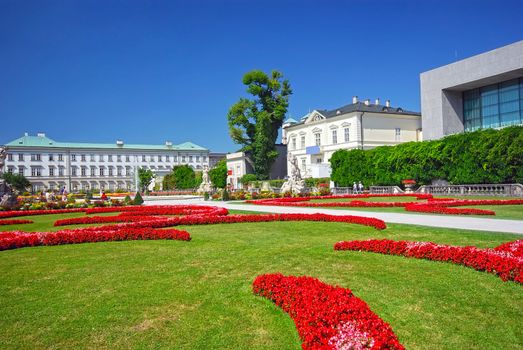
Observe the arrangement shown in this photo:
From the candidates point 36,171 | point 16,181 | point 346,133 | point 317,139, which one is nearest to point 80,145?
point 36,171

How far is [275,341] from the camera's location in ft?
12.1

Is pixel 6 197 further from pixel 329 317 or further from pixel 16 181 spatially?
pixel 16 181

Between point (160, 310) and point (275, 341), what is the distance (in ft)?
5.03

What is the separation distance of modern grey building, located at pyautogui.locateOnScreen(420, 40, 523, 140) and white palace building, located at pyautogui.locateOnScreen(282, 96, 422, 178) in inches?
335

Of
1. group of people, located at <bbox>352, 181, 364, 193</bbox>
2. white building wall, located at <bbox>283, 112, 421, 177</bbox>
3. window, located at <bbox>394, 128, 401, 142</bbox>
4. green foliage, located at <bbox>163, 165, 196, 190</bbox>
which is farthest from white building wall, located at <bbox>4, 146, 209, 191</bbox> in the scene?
group of people, located at <bbox>352, 181, 364, 193</bbox>

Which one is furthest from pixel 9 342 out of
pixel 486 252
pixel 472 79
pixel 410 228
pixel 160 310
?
pixel 472 79

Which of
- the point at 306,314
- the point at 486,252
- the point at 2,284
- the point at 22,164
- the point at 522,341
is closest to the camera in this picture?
the point at 522,341

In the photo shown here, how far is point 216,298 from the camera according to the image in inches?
A: 193

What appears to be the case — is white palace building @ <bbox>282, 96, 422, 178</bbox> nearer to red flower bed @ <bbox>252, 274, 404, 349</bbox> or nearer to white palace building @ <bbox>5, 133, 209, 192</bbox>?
white palace building @ <bbox>5, 133, 209, 192</bbox>

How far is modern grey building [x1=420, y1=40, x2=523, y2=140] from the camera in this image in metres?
36.2

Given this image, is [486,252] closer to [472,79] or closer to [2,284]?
[2,284]

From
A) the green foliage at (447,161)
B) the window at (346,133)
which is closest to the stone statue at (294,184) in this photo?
the green foliage at (447,161)

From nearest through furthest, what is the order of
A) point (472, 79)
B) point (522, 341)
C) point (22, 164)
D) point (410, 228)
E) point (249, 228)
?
point (522, 341) < point (410, 228) < point (249, 228) < point (472, 79) < point (22, 164)

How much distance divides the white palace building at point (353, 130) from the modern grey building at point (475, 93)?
8.51 meters
